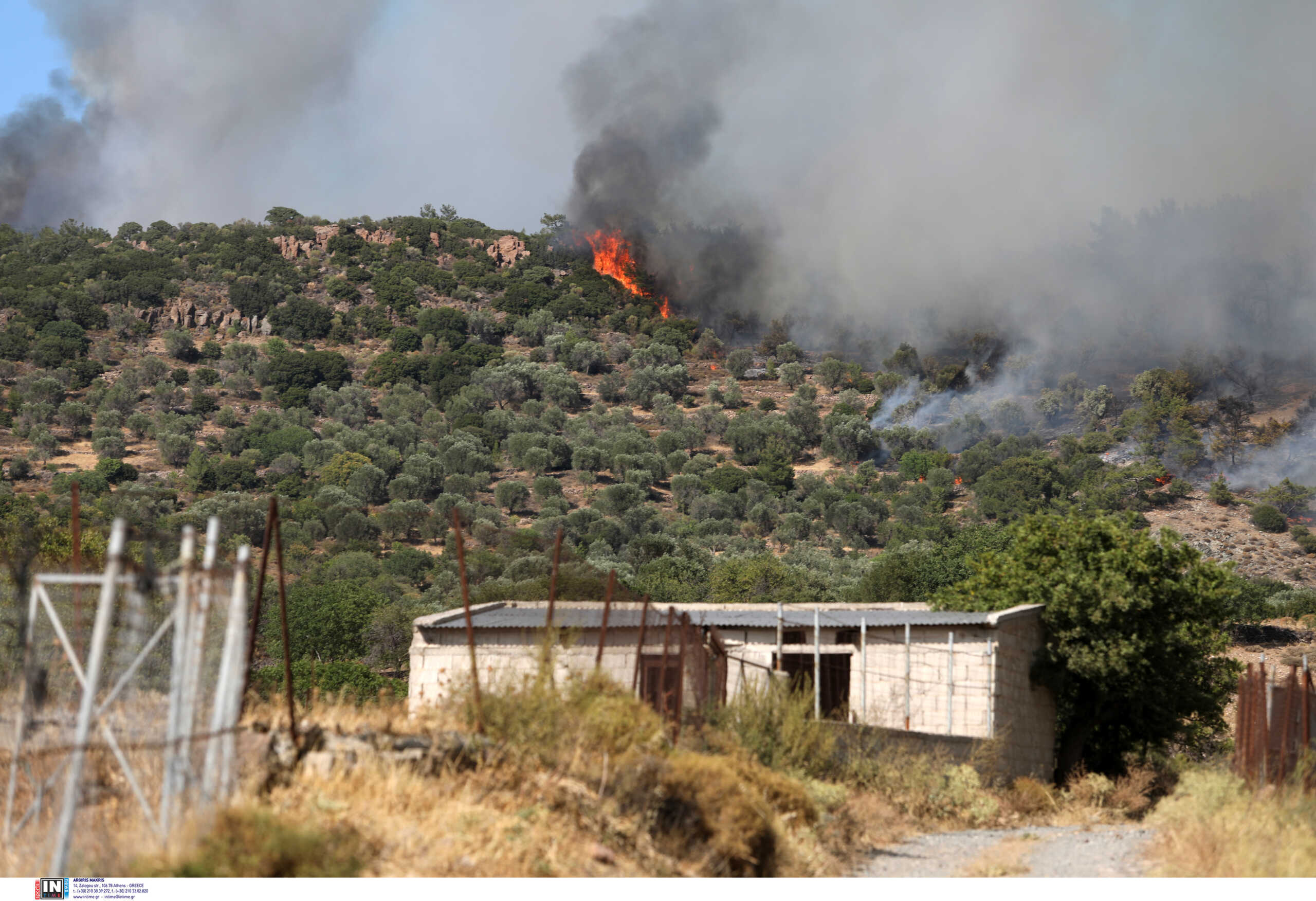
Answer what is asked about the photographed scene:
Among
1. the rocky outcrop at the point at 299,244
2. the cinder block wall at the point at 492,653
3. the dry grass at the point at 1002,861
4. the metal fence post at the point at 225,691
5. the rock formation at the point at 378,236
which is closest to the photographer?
the metal fence post at the point at 225,691

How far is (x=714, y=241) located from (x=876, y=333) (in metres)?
27.0

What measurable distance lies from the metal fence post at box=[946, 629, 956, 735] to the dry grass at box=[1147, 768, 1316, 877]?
21.4ft

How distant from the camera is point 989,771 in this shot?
2238 cm

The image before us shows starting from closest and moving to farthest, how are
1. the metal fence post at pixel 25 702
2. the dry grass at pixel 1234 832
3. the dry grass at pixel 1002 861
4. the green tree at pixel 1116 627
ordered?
the metal fence post at pixel 25 702 → the dry grass at pixel 1234 832 → the dry grass at pixel 1002 861 → the green tree at pixel 1116 627

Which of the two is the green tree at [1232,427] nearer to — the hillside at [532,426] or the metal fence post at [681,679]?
the hillside at [532,426]

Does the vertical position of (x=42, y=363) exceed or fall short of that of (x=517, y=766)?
it exceeds it

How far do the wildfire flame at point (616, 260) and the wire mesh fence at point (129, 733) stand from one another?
13253 centimetres

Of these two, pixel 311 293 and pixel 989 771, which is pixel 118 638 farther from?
pixel 311 293

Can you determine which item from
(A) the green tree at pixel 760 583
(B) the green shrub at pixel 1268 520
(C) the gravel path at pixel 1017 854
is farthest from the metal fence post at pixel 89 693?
(B) the green shrub at pixel 1268 520

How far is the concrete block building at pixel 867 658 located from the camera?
76.0 ft

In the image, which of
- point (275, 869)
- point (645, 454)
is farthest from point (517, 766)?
point (645, 454)

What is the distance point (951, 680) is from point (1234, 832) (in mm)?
10587

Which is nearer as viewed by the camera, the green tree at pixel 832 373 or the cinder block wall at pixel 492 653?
the cinder block wall at pixel 492 653

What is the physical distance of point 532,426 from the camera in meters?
97.0
